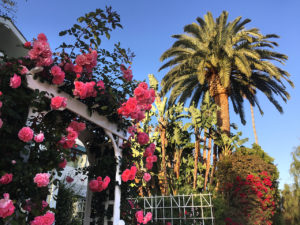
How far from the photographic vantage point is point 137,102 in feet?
9.80

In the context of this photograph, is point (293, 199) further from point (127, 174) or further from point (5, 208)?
point (5, 208)

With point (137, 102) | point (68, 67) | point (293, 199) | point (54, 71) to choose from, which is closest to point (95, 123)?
point (137, 102)

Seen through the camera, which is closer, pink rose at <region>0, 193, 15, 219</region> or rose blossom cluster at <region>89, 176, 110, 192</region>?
pink rose at <region>0, 193, 15, 219</region>

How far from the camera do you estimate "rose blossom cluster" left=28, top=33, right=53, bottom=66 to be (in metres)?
2.39

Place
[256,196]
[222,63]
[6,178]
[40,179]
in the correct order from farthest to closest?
[222,63], [256,196], [40,179], [6,178]

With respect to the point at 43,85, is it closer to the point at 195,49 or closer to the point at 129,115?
the point at 129,115

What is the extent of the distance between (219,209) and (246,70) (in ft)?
19.1

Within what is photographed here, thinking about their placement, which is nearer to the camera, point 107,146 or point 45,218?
point 45,218

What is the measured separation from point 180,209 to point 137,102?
18.1ft

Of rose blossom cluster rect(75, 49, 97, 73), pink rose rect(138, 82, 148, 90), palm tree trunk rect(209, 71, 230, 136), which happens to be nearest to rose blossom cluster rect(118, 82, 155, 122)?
pink rose rect(138, 82, 148, 90)

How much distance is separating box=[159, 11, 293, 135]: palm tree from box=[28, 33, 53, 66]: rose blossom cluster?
29.1ft

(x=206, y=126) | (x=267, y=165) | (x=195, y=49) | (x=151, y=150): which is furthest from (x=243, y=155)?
(x=151, y=150)

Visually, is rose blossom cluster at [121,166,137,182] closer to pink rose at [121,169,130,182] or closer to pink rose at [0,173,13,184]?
pink rose at [121,169,130,182]

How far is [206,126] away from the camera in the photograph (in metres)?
10.1
